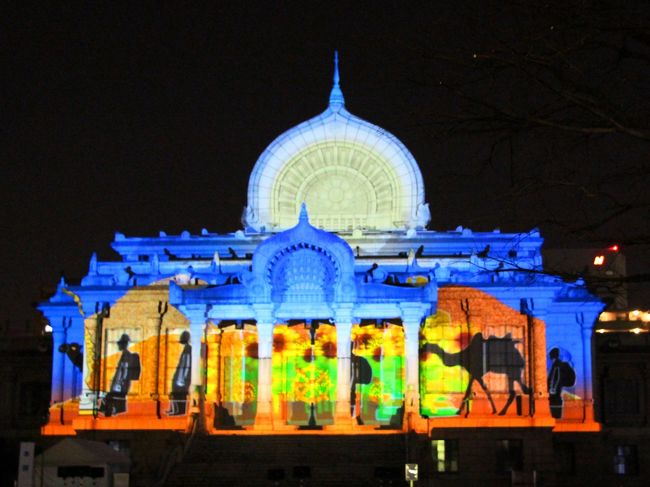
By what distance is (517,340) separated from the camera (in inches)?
2208

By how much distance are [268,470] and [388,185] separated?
2314 centimetres

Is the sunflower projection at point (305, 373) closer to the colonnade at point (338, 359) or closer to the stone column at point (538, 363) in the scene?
the colonnade at point (338, 359)

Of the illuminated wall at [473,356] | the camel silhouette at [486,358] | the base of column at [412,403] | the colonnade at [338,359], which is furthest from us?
the camel silhouette at [486,358]

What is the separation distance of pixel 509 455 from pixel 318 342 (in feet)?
34.0

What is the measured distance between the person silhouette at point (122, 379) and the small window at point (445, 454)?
1447cm

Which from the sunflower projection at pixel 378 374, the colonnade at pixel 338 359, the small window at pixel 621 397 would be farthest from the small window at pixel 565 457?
the colonnade at pixel 338 359

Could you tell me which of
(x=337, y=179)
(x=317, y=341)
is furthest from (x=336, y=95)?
(x=317, y=341)

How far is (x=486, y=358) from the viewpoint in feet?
184

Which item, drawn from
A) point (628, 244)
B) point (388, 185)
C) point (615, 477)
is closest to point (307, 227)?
point (388, 185)

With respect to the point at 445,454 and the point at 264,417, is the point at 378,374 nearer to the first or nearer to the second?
the point at 445,454

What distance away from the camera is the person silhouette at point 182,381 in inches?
2224

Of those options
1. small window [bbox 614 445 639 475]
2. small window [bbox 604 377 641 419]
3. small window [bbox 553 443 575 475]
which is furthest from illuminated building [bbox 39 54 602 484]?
small window [bbox 604 377 641 419]

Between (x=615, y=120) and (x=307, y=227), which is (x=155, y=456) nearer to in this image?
(x=307, y=227)

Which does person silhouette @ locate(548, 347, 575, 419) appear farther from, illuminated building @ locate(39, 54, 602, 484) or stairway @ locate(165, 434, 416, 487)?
stairway @ locate(165, 434, 416, 487)
